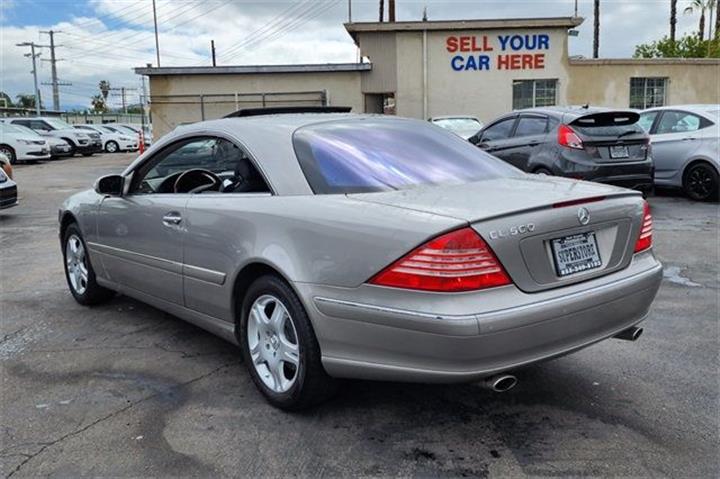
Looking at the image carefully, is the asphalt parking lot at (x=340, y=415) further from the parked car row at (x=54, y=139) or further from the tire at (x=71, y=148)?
the tire at (x=71, y=148)

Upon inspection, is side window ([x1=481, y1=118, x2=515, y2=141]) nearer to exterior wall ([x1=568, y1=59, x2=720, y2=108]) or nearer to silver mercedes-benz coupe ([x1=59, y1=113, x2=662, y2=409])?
silver mercedes-benz coupe ([x1=59, y1=113, x2=662, y2=409])

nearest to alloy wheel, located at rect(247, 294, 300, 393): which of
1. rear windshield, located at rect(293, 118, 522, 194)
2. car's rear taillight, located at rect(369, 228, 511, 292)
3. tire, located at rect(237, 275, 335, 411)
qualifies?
tire, located at rect(237, 275, 335, 411)

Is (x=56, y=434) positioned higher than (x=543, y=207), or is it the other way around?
(x=543, y=207)

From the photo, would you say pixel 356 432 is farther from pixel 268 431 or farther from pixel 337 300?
pixel 337 300

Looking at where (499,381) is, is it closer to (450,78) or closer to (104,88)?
(450,78)

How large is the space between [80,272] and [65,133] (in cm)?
2492

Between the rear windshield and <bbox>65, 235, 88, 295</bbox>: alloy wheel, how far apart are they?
263 centimetres

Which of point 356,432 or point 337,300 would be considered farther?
point 356,432

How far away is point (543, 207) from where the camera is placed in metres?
2.88

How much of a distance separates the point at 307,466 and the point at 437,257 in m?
1.08

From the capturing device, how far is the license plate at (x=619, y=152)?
29.0 feet

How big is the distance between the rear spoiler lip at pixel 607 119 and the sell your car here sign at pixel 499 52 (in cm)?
1364

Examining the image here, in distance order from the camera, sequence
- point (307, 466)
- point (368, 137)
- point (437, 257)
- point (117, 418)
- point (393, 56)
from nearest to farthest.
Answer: point (437, 257) < point (307, 466) < point (117, 418) < point (368, 137) < point (393, 56)

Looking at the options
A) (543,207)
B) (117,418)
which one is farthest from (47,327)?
(543,207)
